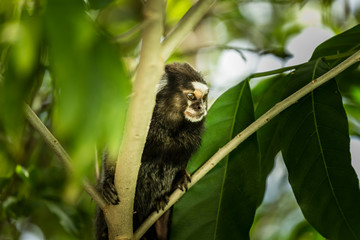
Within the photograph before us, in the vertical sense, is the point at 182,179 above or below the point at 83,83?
below

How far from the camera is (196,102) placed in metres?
2.38

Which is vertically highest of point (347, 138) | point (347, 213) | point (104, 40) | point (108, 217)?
point (104, 40)

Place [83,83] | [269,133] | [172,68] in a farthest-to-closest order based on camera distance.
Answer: [172,68]
[269,133]
[83,83]

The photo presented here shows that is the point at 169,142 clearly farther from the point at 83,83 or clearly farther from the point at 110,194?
the point at 83,83

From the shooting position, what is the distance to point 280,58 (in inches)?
99.3

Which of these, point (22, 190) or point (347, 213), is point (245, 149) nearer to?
point (347, 213)

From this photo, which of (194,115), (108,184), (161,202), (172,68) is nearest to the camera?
(108,184)

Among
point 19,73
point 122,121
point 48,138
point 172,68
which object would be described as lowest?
point 172,68

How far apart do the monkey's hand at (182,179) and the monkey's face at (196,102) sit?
28cm

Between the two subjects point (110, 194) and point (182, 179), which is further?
point (182, 179)

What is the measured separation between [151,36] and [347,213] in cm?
109

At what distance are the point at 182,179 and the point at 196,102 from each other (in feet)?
1.33

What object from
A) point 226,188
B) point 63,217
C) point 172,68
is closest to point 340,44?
point 226,188

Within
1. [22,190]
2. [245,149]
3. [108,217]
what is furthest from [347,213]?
[22,190]
